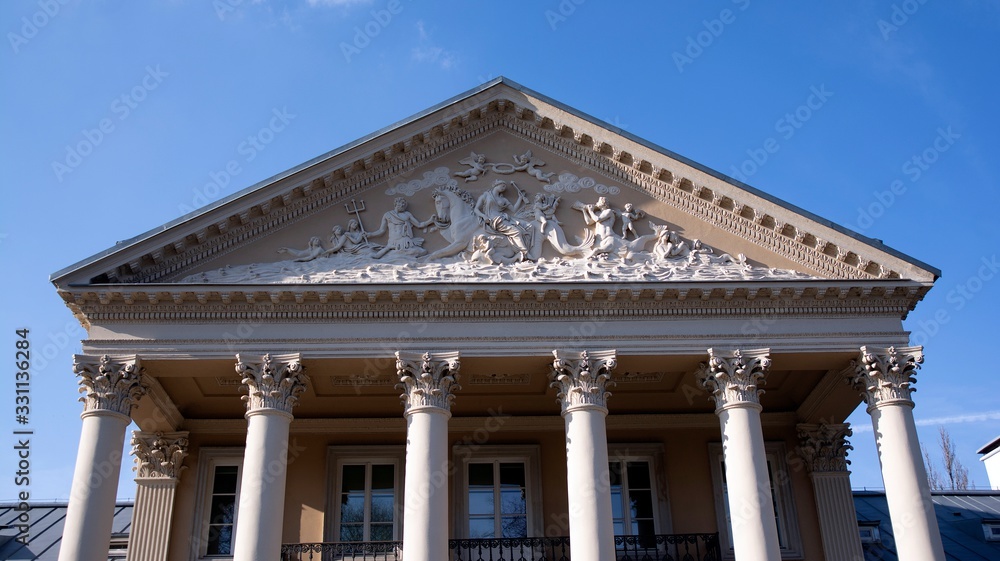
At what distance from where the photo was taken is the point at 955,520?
27.6m

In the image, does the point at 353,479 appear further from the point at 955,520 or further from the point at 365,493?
the point at 955,520

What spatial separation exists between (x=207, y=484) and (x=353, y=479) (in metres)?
3.27

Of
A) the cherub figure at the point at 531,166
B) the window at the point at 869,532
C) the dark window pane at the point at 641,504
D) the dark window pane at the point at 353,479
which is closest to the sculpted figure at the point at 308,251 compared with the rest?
the cherub figure at the point at 531,166

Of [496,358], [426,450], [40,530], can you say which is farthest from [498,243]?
[40,530]

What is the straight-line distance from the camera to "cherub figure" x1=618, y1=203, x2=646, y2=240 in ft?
67.1

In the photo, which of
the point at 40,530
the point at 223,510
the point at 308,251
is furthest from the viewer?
the point at 40,530

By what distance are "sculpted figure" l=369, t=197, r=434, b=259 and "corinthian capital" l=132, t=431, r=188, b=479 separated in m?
6.52

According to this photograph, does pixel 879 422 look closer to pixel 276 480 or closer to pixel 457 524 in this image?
pixel 457 524

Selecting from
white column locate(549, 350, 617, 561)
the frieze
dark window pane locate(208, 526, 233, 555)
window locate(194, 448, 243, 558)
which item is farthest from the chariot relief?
dark window pane locate(208, 526, 233, 555)

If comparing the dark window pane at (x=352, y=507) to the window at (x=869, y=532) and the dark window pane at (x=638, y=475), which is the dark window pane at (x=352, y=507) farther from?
the window at (x=869, y=532)

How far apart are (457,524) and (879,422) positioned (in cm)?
909

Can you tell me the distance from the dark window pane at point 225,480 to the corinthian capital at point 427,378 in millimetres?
5704

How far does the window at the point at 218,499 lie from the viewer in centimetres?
2081

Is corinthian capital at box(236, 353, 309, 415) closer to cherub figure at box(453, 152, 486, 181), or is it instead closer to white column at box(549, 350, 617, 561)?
white column at box(549, 350, 617, 561)
